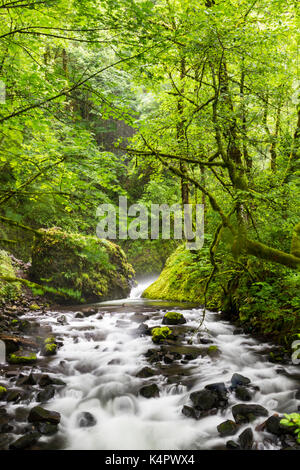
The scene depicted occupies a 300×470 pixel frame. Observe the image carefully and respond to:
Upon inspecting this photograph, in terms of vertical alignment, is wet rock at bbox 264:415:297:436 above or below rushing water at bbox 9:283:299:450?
above

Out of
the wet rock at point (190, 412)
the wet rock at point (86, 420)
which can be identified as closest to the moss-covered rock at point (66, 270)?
the wet rock at point (86, 420)

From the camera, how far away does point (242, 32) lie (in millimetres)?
4426

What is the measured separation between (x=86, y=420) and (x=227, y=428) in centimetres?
181

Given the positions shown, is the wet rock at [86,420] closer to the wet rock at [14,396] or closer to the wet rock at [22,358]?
the wet rock at [14,396]

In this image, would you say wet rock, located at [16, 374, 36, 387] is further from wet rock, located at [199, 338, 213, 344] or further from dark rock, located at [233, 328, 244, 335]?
dark rock, located at [233, 328, 244, 335]

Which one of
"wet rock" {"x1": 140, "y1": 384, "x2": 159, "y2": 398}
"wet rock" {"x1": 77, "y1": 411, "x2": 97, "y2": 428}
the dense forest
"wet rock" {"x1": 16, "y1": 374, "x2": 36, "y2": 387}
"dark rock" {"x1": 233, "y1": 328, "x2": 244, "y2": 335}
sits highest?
the dense forest

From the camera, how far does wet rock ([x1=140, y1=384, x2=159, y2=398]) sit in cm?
418

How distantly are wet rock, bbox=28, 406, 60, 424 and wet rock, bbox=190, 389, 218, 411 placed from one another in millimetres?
1791

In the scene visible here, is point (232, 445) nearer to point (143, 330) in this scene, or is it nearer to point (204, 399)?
point (204, 399)

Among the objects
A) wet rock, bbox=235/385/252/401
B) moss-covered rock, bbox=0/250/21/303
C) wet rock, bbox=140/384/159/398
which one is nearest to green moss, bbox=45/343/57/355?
wet rock, bbox=140/384/159/398

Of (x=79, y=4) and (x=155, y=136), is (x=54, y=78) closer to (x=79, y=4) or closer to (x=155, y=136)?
(x=79, y=4)

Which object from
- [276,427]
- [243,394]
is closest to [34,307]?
[243,394]

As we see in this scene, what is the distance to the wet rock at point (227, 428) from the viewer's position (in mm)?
3293

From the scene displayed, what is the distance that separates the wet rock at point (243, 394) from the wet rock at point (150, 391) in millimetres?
1143
